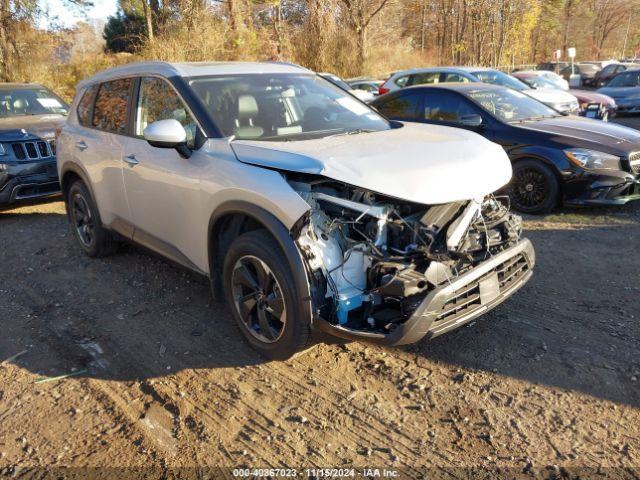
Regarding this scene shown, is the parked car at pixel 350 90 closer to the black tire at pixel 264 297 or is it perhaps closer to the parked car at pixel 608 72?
the black tire at pixel 264 297

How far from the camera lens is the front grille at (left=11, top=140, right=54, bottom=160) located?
7359 millimetres

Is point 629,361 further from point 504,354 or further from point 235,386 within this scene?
point 235,386

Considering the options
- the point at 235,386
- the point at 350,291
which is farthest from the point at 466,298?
the point at 235,386

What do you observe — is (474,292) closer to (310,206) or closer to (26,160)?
(310,206)

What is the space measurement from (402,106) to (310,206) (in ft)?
18.1

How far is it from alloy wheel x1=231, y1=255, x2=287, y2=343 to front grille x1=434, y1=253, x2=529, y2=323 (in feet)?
3.08

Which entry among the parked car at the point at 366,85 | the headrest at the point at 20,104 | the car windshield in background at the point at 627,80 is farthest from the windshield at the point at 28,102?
the car windshield in background at the point at 627,80

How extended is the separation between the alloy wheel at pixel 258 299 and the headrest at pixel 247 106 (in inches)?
44.6

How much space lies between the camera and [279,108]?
402 centimetres

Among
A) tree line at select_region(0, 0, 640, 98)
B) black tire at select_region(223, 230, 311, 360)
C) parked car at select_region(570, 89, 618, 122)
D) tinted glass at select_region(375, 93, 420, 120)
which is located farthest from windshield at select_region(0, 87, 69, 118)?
parked car at select_region(570, 89, 618, 122)

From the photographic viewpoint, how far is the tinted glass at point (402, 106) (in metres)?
7.79

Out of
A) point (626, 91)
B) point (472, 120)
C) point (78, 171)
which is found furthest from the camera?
point (626, 91)

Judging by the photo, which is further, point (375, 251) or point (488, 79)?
point (488, 79)

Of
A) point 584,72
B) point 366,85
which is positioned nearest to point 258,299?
point 366,85
